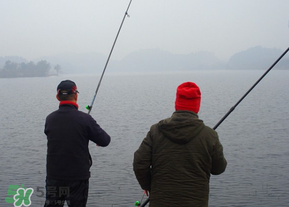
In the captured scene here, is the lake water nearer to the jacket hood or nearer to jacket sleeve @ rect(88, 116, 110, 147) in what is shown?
jacket sleeve @ rect(88, 116, 110, 147)

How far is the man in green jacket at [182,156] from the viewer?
2.84 meters

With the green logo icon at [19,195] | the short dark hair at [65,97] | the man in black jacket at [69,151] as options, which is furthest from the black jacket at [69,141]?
the green logo icon at [19,195]

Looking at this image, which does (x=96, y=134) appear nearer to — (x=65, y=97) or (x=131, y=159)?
(x=65, y=97)

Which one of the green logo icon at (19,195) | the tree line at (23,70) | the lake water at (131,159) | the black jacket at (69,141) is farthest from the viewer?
the tree line at (23,70)

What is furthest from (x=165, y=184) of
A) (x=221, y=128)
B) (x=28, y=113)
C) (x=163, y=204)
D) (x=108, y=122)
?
(x=28, y=113)

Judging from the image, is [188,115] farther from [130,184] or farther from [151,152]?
[130,184]

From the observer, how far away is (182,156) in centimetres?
285

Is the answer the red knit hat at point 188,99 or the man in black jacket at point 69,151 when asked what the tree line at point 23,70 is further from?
the red knit hat at point 188,99

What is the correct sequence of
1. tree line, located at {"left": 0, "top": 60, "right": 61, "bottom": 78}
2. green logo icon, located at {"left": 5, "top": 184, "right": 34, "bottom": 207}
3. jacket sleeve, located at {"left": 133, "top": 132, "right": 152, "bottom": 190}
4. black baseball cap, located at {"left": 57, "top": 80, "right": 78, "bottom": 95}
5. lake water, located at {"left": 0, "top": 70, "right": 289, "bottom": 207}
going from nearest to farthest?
jacket sleeve, located at {"left": 133, "top": 132, "right": 152, "bottom": 190}, black baseball cap, located at {"left": 57, "top": 80, "right": 78, "bottom": 95}, green logo icon, located at {"left": 5, "top": 184, "right": 34, "bottom": 207}, lake water, located at {"left": 0, "top": 70, "right": 289, "bottom": 207}, tree line, located at {"left": 0, "top": 60, "right": 61, "bottom": 78}

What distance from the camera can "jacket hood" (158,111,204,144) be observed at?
9.21 ft

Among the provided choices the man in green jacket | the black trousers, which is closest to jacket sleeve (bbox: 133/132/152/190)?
the man in green jacket

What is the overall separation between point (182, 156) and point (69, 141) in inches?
51.9

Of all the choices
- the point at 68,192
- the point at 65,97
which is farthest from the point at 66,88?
the point at 68,192

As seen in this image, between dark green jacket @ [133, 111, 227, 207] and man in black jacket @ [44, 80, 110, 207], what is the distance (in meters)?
0.93
